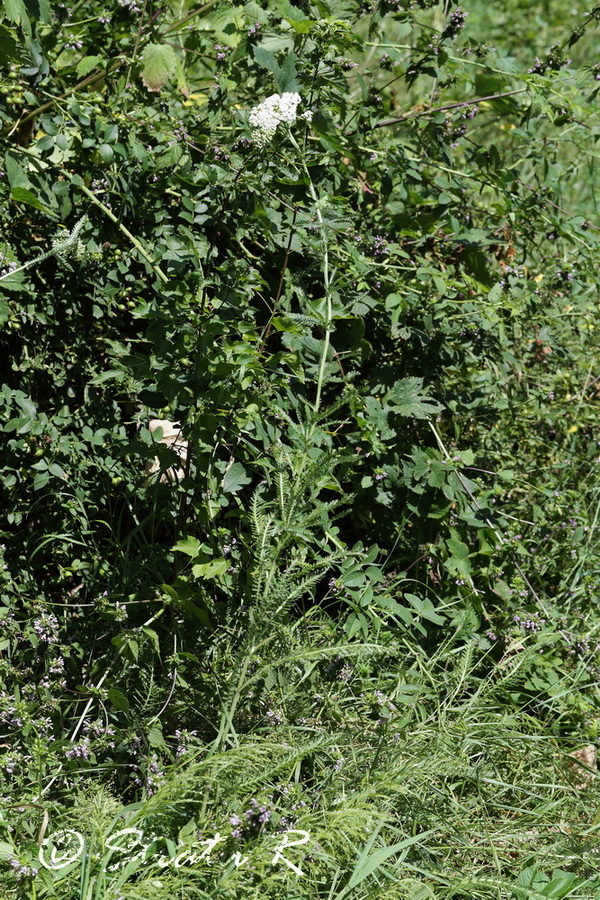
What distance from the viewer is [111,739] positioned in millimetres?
2396

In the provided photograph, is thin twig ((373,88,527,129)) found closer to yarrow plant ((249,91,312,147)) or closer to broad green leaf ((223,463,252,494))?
yarrow plant ((249,91,312,147))

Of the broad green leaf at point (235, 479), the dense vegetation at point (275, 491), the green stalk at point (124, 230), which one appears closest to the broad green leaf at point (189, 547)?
the dense vegetation at point (275, 491)

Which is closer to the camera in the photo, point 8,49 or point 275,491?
point 8,49

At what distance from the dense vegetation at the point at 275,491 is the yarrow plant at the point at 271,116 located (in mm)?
20

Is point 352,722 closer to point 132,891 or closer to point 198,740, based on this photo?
point 198,740

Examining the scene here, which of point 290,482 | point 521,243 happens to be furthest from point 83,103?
point 521,243

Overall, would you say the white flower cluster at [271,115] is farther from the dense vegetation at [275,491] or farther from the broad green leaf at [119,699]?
the broad green leaf at [119,699]

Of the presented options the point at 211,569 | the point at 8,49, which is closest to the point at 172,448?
the point at 211,569

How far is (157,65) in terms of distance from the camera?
2617 millimetres

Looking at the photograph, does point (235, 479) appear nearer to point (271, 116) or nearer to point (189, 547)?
point (189, 547)

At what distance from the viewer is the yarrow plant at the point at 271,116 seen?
2.19 meters

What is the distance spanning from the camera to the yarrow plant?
2.19 m

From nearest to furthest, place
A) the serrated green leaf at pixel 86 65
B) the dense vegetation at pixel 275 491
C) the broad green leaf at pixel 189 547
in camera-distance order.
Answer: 1. the dense vegetation at pixel 275 491
2. the broad green leaf at pixel 189 547
3. the serrated green leaf at pixel 86 65

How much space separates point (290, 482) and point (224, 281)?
595mm
